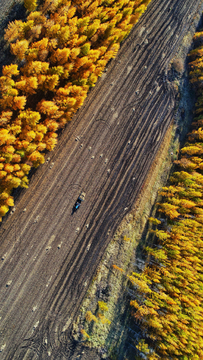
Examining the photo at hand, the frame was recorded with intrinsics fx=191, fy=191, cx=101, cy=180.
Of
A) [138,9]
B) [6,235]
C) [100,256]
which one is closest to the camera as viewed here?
[6,235]

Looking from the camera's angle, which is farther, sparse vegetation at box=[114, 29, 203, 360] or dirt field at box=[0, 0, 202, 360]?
dirt field at box=[0, 0, 202, 360]

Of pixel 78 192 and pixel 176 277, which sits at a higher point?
pixel 78 192

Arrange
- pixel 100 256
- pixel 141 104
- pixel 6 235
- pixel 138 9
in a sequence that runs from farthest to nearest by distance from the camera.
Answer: pixel 141 104
pixel 138 9
pixel 100 256
pixel 6 235

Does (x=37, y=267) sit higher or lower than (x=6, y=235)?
lower

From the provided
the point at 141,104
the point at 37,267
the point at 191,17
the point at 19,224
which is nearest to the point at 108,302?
the point at 37,267

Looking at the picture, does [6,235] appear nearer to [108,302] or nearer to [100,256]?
[100,256]

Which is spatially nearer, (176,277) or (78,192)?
(176,277)

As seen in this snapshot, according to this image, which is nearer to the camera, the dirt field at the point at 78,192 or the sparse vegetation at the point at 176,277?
the sparse vegetation at the point at 176,277

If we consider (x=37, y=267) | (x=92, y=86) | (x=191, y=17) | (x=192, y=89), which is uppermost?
(x=191, y=17)
